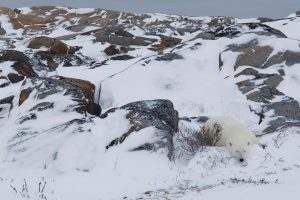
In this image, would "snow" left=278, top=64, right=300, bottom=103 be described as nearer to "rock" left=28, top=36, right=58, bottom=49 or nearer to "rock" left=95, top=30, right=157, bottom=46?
"rock" left=95, top=30, right=157, bottom=46

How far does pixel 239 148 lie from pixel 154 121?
8.80ft

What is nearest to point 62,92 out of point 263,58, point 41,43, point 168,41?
point 263,58

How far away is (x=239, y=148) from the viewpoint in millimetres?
11406

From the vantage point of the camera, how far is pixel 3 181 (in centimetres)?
1003

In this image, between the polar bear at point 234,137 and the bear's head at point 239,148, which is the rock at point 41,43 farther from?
the bear's head at point 239,148

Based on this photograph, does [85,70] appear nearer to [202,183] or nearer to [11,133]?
[11,133]

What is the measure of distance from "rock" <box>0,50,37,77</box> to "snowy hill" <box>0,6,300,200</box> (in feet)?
0.27

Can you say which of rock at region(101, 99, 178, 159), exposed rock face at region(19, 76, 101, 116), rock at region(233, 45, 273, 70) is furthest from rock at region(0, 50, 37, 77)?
rock at region(101, 99, 178, 159)

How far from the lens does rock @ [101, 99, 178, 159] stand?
469 inches

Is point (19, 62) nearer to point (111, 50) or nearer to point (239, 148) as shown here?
point (111, 50)

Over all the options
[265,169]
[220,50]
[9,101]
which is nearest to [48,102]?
[9,101]

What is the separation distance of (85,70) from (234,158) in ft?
44.1

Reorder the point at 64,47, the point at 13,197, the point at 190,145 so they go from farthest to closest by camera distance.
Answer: the point at 64,47 < the point at 190,145 < the point at 13,197

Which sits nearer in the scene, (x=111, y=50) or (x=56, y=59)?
(x=56, y=59)
